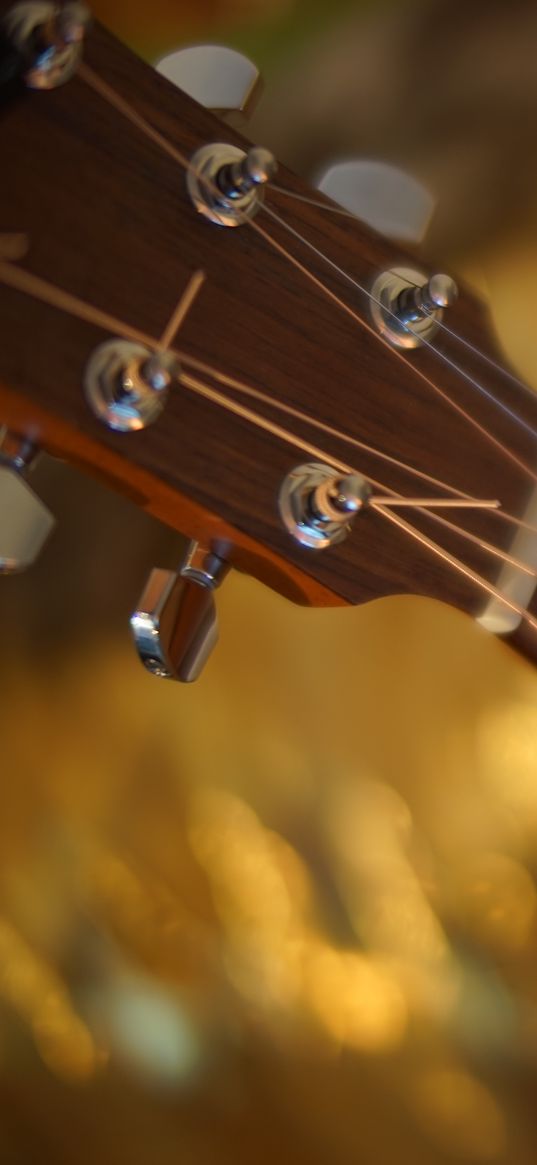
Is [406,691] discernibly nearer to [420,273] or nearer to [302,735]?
[302,735]

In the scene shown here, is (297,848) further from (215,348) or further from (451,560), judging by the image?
(215,348)

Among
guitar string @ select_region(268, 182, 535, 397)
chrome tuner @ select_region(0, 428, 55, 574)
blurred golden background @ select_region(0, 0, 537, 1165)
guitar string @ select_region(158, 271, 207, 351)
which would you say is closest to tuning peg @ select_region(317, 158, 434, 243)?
guitar string @ select_region(268, 182, 535, 397)

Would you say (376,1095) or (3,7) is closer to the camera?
(3,7)

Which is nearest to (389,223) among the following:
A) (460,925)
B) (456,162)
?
(456,162)

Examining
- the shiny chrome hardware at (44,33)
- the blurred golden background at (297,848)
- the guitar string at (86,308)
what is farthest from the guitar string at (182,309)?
the blurred golden background at (297,848)

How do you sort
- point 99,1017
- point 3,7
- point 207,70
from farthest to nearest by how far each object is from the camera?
point 99,1017 < point 207,70 < point 3,7

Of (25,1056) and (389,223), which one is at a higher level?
(389,223)
